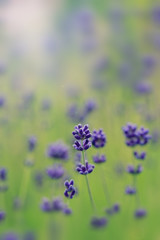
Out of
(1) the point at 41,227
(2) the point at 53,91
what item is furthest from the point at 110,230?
(2) the point at 53,91

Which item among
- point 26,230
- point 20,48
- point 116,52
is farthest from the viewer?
point 116,52

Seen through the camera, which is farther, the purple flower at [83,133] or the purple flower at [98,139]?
the purple flower at [98,139]

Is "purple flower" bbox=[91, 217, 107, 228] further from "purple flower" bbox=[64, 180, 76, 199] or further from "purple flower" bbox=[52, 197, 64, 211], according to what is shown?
"purple flower" bbox=[64, 180, 76, 199]

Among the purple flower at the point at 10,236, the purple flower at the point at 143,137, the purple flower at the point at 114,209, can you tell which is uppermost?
the purple flower at the point at 143,137

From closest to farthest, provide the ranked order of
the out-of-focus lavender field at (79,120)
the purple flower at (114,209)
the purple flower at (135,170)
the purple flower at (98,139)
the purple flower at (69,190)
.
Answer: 1. the purple flower at (69,190)
2. the purple flower at (98,139)
3. the purple flower at (135,170)
4. the purple flower at (114,209)
5. the out-of-focus lavender field at (79,120)

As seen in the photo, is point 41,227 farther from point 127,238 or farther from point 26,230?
point 127,238

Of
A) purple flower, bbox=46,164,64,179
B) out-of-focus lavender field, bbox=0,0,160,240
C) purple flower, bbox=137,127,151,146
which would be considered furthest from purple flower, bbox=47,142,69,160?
purple flower, bbox=137,127,151,146

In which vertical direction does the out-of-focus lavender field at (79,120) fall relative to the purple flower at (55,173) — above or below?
above

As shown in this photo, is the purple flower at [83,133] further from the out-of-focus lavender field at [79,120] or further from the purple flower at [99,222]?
the purple flower at [99,222]

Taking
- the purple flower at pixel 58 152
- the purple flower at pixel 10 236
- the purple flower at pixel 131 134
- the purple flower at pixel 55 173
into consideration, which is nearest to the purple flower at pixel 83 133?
the purple flower at pixel 131 134
